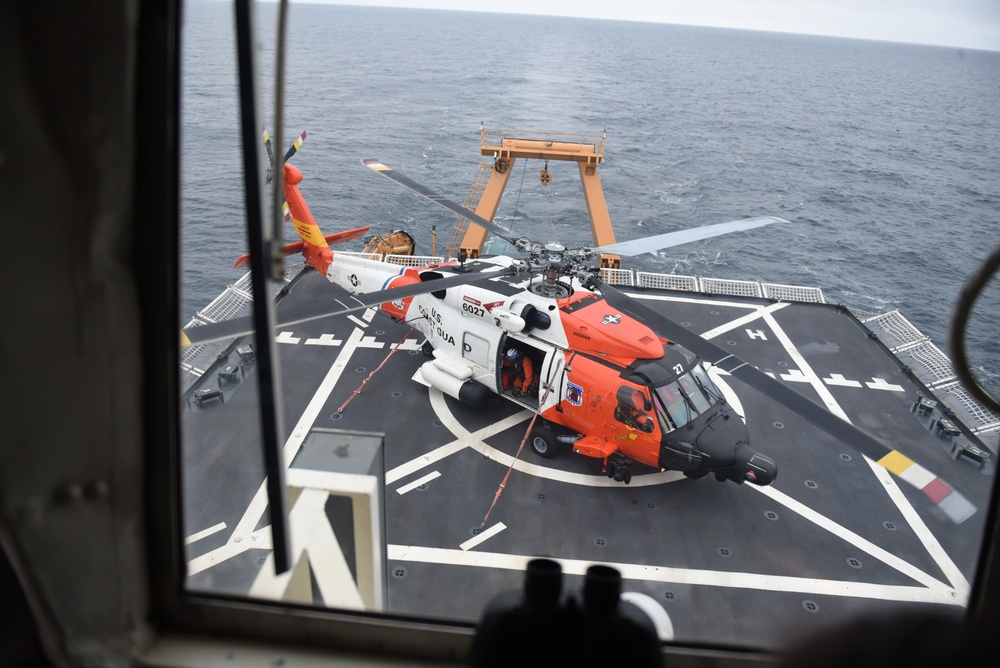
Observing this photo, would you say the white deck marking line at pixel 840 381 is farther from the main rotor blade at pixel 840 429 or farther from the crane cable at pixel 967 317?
the crane cable at pixel 967 317

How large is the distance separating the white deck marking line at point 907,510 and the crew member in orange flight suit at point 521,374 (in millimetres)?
6121

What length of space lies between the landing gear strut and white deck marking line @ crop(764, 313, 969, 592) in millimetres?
4259

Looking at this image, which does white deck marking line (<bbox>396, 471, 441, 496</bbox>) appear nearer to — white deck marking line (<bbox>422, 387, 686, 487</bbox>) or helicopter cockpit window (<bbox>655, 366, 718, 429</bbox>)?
white deck marking line (<bbox>422, 387, 686, 487</bbox>)

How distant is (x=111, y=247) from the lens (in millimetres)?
2029

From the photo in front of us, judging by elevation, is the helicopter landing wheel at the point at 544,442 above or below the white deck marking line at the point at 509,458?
above

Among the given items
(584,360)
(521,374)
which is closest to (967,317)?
(584,360)

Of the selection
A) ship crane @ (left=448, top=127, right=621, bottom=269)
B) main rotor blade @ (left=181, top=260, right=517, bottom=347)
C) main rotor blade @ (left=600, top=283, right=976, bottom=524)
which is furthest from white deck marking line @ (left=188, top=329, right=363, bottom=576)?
ship crane @ (left=448, top=127, right=621, bottom=269)

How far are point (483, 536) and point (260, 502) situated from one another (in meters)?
3.65

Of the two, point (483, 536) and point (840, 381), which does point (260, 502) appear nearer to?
point (483, 536)

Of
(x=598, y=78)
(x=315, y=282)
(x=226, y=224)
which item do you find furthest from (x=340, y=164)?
(x=598, y=78)

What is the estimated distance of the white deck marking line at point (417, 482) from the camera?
416 inches

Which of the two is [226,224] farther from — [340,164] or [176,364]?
[176,364]

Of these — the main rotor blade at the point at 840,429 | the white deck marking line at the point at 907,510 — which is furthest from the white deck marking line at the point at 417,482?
the white deck marking line at the point at 907,510

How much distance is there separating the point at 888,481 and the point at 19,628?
505 inches
